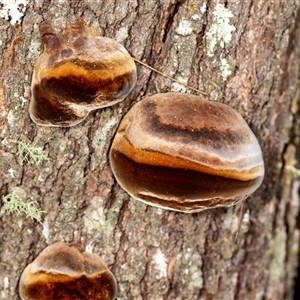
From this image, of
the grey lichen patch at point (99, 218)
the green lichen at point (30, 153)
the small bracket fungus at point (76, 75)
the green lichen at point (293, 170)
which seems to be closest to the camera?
the small bracket fungus at point (76, 75)

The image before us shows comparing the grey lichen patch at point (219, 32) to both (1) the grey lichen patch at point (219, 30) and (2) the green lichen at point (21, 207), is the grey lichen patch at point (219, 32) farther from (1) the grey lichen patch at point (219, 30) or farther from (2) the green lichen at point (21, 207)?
(2) the green lichen at point (21, 207)

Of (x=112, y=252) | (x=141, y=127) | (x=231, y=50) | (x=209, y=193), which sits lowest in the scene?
(x=112, y=252)

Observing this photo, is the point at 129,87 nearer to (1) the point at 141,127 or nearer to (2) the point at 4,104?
(1) the point at 141,127

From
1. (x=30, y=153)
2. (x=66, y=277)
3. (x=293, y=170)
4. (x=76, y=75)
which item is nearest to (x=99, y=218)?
(x=66, y=277)

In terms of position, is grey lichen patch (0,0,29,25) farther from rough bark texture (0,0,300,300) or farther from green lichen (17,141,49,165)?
green lichen (17,141,49,165)

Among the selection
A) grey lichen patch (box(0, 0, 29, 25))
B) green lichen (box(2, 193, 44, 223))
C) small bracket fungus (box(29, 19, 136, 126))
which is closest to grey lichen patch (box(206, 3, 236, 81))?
small bracket fungus (box(29, 19, 136, 126))

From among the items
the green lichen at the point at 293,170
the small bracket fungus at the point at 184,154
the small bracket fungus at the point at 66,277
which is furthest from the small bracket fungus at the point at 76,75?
the green lichen at the point at 293,170

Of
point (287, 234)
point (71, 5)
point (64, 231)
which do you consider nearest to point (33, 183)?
point (64, 231)
